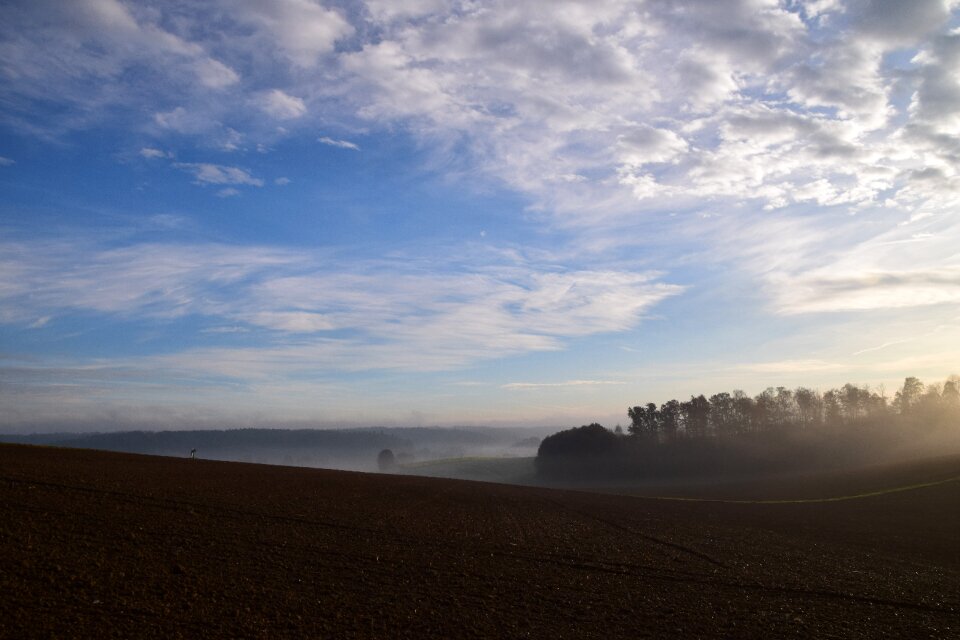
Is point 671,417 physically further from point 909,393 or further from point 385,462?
point 385,462

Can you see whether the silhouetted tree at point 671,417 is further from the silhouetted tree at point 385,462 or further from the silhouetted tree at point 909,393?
the silhouetted tree at point 385,462

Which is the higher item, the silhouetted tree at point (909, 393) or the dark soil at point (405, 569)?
the silhouetted tree at point (909, 393)

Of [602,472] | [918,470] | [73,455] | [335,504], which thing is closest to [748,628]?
[335,504]

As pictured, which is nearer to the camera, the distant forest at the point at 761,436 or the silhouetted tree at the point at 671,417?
the distant forest at the point at 761,436

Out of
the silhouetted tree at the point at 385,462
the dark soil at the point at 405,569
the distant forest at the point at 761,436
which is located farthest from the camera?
the silhouetted tree at the point at 385,462

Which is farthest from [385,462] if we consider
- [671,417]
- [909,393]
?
[909,393]

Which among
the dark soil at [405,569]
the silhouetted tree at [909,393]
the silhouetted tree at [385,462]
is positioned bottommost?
the silhouetted tree at [385,462]

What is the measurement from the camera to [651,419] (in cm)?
11531

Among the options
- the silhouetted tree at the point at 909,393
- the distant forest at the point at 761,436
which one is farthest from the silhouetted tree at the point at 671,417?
the silhouetted tree at the point at 909,393

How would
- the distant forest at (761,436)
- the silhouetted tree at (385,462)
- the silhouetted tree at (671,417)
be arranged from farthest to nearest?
the silhouetted tree at (385,462), the silhouetted tree at (671,417), the distant forest at (761,436)

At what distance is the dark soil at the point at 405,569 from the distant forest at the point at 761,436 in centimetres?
6559

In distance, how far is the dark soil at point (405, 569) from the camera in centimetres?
1183

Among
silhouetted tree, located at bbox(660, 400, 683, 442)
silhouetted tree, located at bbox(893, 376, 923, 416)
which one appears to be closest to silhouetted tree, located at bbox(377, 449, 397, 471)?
silhouetted tree, located at bbox(660, 400, 683, 442)

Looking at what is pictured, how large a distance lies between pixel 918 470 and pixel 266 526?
65.4 metres
